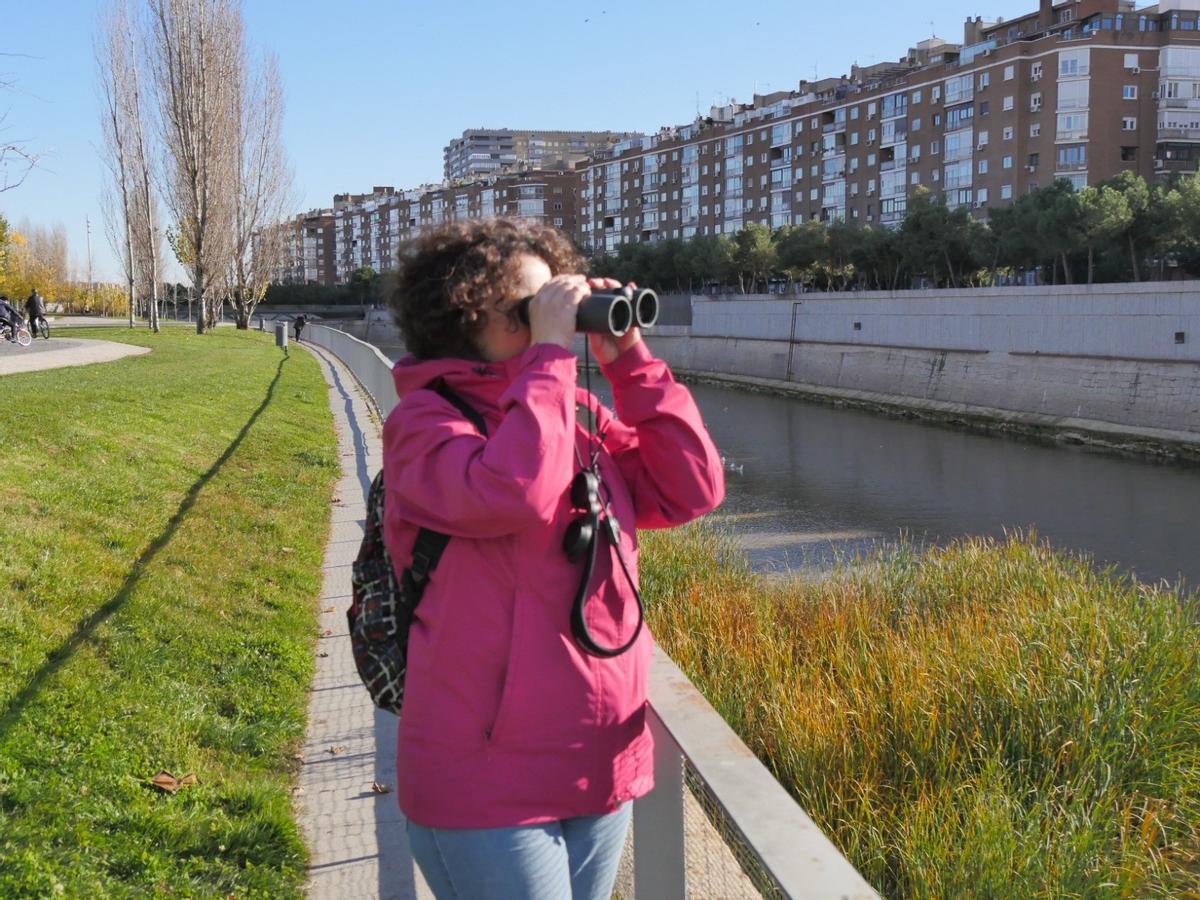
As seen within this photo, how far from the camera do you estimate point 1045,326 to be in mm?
36469

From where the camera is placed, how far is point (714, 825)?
2074 mm

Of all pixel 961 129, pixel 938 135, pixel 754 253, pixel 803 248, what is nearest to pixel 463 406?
pixel 803 248

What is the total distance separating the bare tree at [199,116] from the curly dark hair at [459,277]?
36.1 meters

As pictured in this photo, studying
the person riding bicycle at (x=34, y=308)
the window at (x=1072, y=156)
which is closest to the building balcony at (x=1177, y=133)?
the window at (x=1072, y=156)

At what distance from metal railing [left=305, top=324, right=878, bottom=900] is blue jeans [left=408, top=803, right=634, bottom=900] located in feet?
0.76

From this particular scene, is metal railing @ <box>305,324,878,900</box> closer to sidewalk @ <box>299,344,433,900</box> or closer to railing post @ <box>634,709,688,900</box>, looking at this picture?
railing post @ <box>634,709,688,900</box>

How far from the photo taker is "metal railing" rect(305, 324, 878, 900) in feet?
5.41

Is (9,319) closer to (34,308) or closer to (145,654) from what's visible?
(34,308)

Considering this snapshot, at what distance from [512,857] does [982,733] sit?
4.04 meters

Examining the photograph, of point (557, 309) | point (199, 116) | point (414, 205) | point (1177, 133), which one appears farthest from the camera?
point (414, 205)

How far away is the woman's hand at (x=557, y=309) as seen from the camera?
5.86 feet

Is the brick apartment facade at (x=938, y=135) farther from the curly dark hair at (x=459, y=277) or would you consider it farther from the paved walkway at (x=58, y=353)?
the curly dark hair at (x=459, y=277)

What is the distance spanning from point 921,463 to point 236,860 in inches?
1033

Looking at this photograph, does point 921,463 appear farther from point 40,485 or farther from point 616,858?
point 616,858
